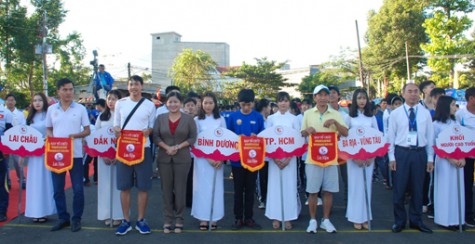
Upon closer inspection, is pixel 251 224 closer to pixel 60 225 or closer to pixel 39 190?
pixel 60 225

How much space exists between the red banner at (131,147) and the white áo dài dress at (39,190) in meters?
1.51

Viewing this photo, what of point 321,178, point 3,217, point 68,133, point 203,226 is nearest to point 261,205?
point 203,226

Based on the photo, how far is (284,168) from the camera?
507 centimetres

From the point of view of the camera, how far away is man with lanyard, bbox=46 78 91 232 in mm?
5012

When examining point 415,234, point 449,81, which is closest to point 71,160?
point 415,234

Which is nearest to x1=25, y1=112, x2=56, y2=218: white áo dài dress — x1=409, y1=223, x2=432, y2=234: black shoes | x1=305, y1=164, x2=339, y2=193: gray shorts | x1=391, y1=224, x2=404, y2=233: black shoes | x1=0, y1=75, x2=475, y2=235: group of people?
x1=0, y1=75, x2=475, y2=235: group of people

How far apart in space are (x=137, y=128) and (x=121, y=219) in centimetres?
145

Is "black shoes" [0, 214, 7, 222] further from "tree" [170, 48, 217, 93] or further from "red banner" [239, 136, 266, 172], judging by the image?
"tree" [170, 48, 217, 93]

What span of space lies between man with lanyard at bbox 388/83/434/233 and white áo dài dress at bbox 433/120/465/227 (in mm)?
322

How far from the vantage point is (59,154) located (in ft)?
16.1

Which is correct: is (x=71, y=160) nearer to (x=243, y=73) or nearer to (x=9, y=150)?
(x=9, y=150)

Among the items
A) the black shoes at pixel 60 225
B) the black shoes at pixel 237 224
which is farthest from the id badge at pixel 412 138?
the black shoes at pixel 60 225

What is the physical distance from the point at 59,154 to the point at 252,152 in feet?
8.27

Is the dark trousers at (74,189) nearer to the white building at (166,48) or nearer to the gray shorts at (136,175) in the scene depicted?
the gray shorts at (136,175)
